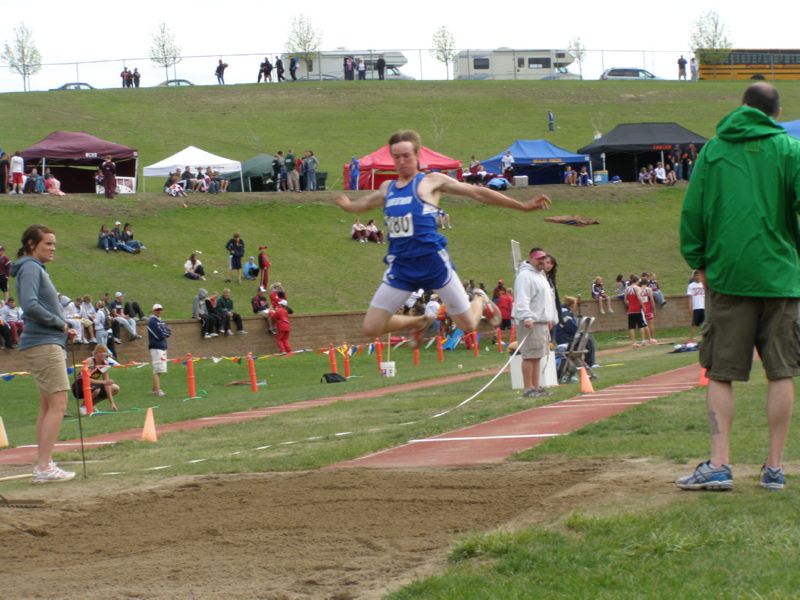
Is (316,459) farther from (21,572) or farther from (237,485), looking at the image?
(21,572)

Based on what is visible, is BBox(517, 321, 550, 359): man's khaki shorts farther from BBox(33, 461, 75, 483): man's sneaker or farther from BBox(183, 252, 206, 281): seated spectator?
BBox(183, 252, 206, 281): seated spectator

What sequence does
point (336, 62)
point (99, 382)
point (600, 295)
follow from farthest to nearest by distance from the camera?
point (336, 62), point (600, 295), point (99, 382)

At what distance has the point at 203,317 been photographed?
33.1m

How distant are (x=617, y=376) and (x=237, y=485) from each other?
1183 cm

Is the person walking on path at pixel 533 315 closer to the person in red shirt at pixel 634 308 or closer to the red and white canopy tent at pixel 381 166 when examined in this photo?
the person in red shirt at pixel 634 308

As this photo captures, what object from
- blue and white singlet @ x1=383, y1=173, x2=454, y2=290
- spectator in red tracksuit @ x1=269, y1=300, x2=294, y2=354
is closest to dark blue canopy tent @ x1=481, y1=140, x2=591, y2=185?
spectator in red tracksuit @ x1=269, y1=300, x2=294, y2=354

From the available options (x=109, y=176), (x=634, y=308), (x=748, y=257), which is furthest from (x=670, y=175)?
(x=748, y=257)

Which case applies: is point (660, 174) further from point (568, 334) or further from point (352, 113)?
point (568, 334)

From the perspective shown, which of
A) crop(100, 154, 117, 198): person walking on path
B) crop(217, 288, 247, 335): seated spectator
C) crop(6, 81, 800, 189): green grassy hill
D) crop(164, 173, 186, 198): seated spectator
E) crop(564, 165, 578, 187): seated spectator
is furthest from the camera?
crop(6, 81, 800, 189): green grassy hill

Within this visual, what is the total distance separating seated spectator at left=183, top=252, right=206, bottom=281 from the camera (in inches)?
1564

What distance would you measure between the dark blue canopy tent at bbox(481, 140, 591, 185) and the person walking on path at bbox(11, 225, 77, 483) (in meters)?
47.2

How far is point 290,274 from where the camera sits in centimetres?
4253

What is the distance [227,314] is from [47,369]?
23.5m

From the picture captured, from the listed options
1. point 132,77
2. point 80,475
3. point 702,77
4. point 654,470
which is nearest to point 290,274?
point 80,475
